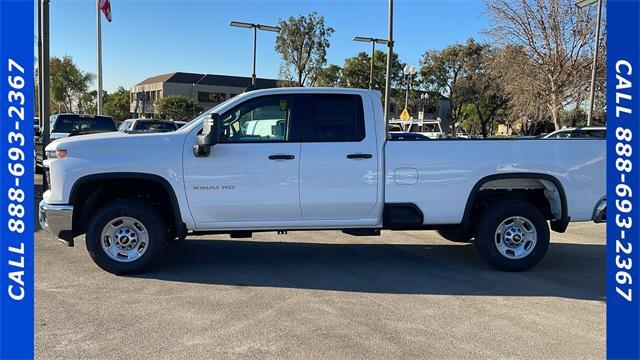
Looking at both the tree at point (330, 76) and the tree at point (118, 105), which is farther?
the tree at point (118, 105)

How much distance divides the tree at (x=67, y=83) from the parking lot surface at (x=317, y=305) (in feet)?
184

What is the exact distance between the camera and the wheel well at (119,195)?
5.60m

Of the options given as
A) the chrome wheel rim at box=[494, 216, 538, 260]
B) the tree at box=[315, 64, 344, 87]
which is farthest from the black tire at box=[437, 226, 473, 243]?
the tree at box=[315, 64, 344, 87]

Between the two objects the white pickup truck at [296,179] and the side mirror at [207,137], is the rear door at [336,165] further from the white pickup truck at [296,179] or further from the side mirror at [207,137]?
the side mirror at [207,137]

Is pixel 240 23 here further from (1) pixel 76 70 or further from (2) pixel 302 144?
(1) pixel 76 70

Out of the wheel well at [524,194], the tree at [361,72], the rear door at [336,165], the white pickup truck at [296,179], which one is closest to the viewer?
the white pickup truck at [296,179]

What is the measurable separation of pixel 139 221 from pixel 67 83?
59.0 metres

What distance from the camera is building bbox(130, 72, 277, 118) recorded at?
8475 centimetres

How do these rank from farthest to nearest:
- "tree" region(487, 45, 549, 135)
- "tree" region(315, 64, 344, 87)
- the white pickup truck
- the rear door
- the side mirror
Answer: "tree" region(315, 64, 344, 87), "tree" region(487, 45, 549, 135), the rear door, the white pickup truck, the side mirror

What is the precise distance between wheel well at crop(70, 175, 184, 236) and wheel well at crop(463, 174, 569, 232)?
344 centimetres

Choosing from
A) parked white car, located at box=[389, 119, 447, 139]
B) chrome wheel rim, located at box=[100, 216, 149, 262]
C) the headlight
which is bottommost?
chrome wheel rim, located at box=[100, 216, 149, 262]

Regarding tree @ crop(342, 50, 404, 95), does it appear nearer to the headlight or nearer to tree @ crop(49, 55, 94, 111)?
tree @ crop(49, 55, 94, 111)

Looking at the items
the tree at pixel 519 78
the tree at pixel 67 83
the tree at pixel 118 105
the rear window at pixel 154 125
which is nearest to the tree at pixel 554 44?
the tree at pixel 519 78

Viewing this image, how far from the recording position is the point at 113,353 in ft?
12.5
